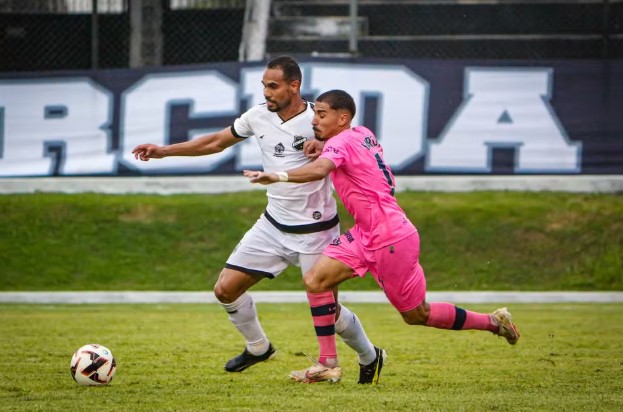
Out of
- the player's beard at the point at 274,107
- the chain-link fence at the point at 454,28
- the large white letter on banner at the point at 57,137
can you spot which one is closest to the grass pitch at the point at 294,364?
the player's beard at the point at 274,107

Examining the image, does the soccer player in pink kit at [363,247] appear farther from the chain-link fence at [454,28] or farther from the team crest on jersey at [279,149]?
the chain-link fence at [454,28]

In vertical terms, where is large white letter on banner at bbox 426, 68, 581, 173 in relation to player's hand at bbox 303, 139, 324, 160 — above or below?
below

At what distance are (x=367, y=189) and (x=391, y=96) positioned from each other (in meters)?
11.2

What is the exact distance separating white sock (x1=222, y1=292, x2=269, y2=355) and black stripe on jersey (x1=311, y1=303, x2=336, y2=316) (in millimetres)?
862

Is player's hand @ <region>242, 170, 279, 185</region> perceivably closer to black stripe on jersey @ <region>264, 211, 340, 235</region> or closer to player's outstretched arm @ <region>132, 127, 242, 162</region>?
black stripe on jersey @ <region>264, 211, 340, 235</region>

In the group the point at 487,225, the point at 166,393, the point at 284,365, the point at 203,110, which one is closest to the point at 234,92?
the point at 203,110

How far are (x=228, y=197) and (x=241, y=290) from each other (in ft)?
34.6

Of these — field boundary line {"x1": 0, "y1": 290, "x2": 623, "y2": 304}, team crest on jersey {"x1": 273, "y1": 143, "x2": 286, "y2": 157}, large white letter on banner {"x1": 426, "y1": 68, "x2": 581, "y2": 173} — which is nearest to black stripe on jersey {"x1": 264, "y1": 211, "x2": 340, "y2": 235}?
team crest on jersey {"x1": 273, "y1": 143, "x2": 286, "y2": 157}

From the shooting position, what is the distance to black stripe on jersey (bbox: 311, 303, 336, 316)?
901 cm

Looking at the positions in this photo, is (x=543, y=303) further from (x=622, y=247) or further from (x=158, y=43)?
(x=158, y=43)

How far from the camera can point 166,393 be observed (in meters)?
8.41

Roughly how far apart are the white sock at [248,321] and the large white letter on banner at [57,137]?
10.8 m


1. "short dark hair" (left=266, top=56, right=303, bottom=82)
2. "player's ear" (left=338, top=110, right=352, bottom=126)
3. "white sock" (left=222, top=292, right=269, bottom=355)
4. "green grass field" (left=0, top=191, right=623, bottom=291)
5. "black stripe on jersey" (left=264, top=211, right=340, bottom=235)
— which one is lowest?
"green grass field" (left=0, top=191, right=623, bottom=291)

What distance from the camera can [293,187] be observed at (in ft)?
30.8
